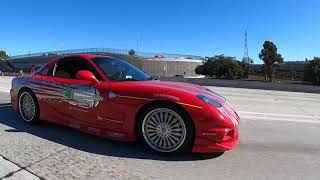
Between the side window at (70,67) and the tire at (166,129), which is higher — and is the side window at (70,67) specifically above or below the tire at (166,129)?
above

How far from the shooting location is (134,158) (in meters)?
5.54

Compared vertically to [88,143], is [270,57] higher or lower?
higher

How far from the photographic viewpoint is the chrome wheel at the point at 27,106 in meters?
7.49

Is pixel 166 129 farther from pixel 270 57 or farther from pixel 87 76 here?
pixel 270 57

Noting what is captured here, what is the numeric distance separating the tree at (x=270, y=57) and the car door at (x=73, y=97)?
7673 cm

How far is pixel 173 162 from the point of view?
5.41 meters

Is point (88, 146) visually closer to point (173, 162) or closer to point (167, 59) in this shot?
point (173, 162)

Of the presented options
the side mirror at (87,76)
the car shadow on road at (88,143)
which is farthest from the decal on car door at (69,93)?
the car shadow on road at (88,143)

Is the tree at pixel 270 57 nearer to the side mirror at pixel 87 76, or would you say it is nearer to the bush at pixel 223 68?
the bush at pixel 223 68

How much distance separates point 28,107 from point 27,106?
0.05 metres

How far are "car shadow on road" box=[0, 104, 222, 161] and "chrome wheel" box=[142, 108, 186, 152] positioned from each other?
0.14 meters

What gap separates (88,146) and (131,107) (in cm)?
86

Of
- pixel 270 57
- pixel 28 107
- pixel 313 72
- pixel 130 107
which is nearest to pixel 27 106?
pixel 28 107

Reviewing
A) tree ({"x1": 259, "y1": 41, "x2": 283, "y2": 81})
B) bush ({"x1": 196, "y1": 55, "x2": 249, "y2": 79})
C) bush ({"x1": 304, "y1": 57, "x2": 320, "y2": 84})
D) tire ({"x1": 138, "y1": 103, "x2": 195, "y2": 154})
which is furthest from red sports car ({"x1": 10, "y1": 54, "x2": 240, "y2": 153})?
tree ({"x1": 259, "y1": 41, "x2": 283, "y2": 81})
